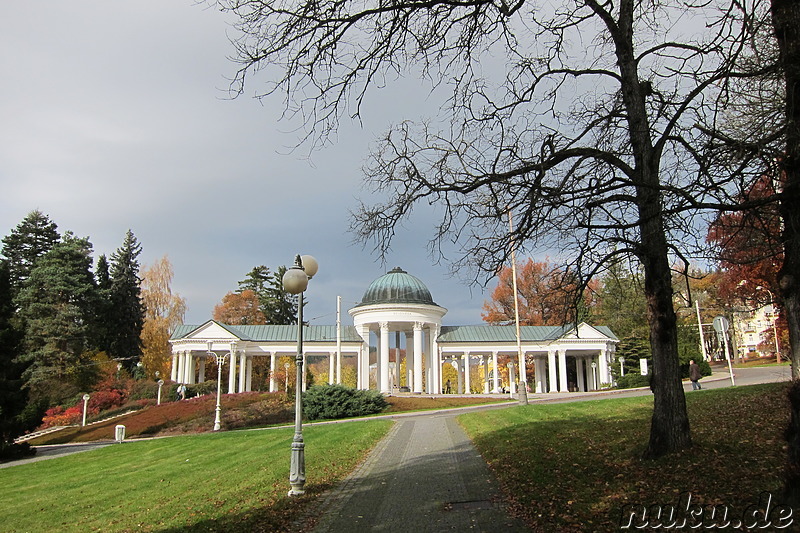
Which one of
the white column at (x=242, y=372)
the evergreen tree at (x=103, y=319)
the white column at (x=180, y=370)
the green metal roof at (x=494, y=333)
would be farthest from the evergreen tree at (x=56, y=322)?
the green metal roof at (x=494, y=333)

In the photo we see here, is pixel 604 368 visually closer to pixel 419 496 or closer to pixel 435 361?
pixel 435 361

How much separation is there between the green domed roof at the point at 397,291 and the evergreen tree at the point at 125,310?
83.3ft

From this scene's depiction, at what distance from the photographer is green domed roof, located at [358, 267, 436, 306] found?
4669 cm

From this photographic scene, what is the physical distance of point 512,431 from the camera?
1510cm

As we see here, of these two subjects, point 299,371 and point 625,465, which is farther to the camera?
point 299,371

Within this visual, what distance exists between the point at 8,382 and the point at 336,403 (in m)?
15.7

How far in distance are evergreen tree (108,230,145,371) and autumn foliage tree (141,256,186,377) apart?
202 centimetres

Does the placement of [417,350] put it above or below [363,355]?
above

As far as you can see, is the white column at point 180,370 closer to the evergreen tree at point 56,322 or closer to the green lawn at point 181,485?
the evergreen tree at point 56,322

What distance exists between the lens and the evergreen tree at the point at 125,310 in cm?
5456

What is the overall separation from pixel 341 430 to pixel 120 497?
9.33 meters

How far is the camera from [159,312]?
64.3m

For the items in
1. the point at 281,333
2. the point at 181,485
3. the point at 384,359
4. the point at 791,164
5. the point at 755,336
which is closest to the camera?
the point at 791,164

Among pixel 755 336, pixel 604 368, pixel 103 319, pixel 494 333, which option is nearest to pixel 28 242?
pixel 103 319
